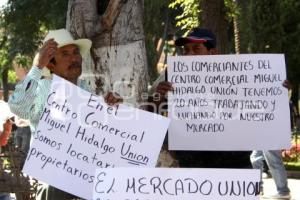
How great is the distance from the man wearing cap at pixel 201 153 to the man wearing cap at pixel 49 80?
0.57 meters

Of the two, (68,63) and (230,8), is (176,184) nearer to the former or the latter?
(68,63)

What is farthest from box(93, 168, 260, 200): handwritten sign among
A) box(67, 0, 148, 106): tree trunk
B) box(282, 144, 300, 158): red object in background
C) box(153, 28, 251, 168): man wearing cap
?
box(282, 144, 300, 158): red object in background

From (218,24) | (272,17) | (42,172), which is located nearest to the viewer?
(42,172)

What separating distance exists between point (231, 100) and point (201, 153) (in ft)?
1.48

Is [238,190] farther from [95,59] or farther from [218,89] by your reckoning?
[95,59]

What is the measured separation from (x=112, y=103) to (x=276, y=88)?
1311mm

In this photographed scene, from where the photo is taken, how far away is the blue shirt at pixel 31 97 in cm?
397

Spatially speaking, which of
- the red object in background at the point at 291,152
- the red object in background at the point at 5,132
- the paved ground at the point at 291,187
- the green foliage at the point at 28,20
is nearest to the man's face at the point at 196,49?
the red object in background at the point at 5,132

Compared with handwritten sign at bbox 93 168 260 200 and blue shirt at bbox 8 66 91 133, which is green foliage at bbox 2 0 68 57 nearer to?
blue shirt at bbox 8 66 91 133

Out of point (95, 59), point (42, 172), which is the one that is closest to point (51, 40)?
point (95, 59)

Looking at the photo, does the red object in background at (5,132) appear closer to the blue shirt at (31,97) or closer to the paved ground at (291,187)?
the blue shirt at (31,97)

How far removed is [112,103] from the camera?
396 centimetres

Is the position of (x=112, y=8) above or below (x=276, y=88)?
above

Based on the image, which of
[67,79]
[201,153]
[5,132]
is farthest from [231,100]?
[5,132]
